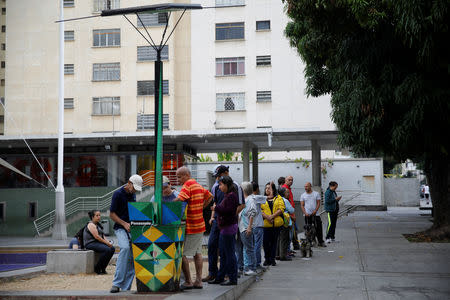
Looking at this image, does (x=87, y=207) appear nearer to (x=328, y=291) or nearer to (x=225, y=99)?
(x=225, y=99)

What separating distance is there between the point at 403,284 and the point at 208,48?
1365 inches

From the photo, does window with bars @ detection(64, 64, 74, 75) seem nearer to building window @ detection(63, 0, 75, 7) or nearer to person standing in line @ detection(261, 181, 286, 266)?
building window @ detection(63, 0, 75, 7)

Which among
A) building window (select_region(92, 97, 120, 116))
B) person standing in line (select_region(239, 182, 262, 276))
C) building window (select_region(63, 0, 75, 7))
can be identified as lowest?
person standing in line (select_region(239, 182, 262, 276))

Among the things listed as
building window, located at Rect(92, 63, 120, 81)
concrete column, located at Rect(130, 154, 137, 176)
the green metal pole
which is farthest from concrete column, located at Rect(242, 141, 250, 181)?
the green metal pole

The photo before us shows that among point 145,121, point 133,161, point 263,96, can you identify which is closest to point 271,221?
point 133,161

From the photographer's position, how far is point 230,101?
4209cm

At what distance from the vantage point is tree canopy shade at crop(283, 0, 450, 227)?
11562mm

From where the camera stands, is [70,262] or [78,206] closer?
[70,262]

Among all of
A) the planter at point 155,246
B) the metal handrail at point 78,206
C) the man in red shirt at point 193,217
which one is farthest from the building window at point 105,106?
the planter at point 155,246

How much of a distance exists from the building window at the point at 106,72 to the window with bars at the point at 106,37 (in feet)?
5.14

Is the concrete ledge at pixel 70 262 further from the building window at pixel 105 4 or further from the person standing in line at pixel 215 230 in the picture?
the building window at pixel 105 4

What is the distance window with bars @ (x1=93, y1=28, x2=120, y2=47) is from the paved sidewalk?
101 feet

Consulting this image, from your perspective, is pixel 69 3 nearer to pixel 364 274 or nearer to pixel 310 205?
pixel 310 205

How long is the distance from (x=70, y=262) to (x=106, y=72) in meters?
33.4
